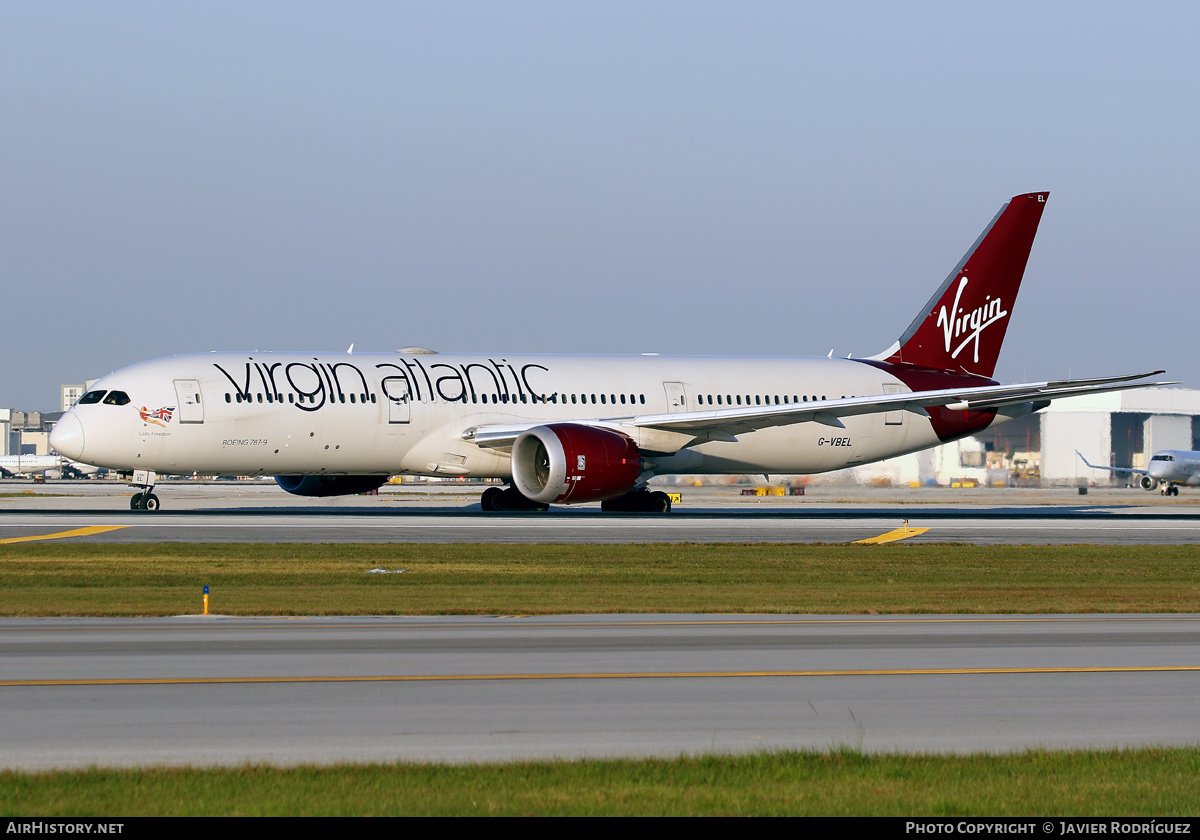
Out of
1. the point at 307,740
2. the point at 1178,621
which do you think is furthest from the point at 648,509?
the point at 307,740

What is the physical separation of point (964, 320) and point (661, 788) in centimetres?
3899

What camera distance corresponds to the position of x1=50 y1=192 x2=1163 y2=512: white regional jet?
35.8 metres

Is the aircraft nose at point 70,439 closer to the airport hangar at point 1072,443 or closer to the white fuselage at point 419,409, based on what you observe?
the white fuselage at point 419,409

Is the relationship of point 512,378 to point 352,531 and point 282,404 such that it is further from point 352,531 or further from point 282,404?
point 352,531

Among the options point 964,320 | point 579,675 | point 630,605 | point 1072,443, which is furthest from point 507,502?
point 1072,443

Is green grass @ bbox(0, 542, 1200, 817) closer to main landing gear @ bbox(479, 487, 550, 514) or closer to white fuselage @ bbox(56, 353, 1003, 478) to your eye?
white fuselage @ bbox(56, 353, 1003, 478)

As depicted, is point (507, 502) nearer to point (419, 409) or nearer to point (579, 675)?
point (419, 409)

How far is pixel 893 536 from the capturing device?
32.3 m

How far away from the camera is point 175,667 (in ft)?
39.9

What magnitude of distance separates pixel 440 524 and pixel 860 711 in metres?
23.8

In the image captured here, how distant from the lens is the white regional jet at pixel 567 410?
35844mm

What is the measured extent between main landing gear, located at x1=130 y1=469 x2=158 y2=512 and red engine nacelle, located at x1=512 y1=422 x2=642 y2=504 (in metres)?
10.2

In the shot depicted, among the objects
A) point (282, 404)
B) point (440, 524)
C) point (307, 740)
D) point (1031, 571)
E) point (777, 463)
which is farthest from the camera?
point (777, 463)

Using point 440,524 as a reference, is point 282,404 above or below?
above
